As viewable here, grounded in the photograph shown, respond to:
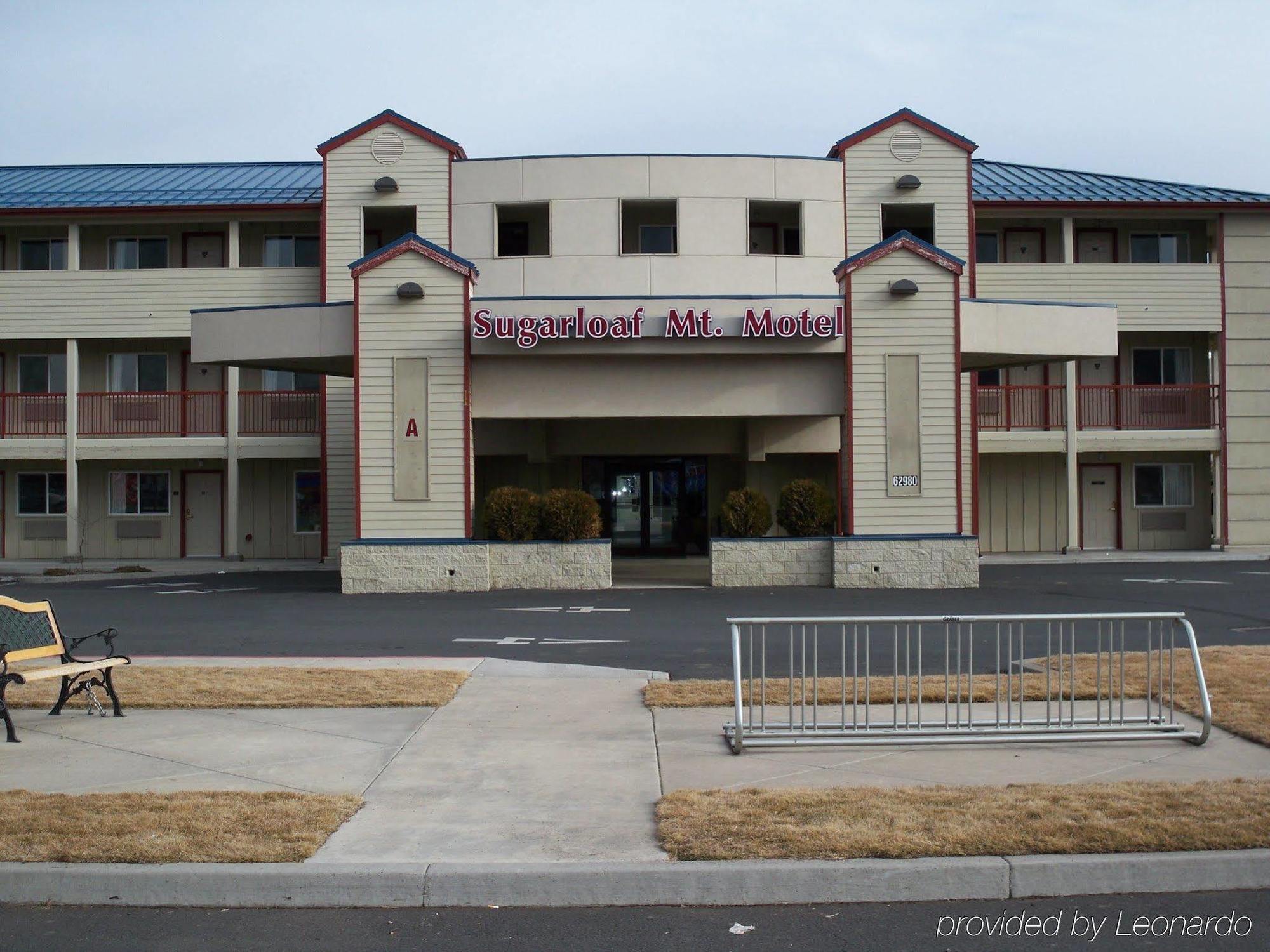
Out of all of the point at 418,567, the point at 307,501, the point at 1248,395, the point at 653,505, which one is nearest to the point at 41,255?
the point at 307,501

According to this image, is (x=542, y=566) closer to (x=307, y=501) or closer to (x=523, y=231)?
(x=523, y=231)

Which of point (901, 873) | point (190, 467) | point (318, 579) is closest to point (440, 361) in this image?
point (318, 579)

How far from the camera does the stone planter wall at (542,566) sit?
21.8m

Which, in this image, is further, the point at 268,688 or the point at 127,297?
the point at 127,297

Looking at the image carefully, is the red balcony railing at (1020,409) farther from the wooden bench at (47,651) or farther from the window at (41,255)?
the window at (41,255)

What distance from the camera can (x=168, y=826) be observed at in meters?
6.65

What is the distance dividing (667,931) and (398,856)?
1.59 m

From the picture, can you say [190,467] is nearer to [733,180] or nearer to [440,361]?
[440,361]

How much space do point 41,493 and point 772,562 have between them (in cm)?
2165

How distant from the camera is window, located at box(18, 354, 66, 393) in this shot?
32.4m

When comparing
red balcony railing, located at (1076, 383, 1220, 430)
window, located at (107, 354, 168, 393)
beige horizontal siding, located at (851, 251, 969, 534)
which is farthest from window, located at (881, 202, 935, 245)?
window, located at (107, 354, 168, 393)

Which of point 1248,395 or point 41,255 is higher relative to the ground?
point 41,255

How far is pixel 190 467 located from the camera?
3212cm

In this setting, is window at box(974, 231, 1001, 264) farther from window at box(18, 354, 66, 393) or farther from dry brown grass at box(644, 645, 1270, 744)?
window at box(18, 354, 66, 393)
